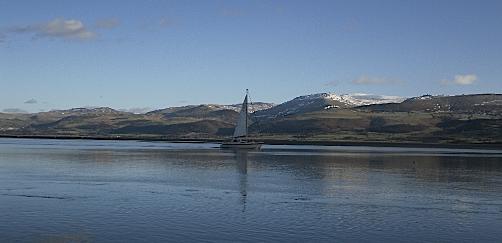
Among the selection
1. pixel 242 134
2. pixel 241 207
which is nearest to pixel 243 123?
pixel 242 134

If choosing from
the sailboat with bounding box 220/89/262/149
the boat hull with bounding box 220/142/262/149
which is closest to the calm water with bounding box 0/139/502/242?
the sailboat with bounding box 220/89/262/149

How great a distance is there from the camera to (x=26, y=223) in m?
24.6

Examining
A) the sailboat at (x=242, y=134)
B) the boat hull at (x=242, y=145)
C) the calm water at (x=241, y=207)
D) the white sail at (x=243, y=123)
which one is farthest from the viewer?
the boat hull at (x=242, y=145)

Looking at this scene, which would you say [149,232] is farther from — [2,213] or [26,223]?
[2,213]

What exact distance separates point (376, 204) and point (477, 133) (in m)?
159

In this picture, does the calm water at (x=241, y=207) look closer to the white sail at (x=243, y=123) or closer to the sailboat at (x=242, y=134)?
the white sail at (x=243, y=123)

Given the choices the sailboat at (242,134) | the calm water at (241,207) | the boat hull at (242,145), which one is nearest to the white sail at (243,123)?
the sailboat at (242,134)

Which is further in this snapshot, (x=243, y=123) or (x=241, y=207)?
(x=243, y=123)

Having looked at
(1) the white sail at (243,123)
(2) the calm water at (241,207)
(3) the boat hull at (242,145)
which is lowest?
(2) the calm water at (241,207)

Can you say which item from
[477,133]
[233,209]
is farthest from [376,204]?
[477,133]

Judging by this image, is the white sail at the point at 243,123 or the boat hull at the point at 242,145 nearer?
the white sail at the point at 243,123

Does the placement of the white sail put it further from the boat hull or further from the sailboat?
the boat hull

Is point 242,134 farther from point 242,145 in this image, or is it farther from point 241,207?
point 241,207

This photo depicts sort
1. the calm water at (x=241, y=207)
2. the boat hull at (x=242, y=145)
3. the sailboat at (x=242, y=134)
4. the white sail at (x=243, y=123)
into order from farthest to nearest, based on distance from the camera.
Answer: the boat hull at (x=242, y=145)
the sailboat at (x=242, y=134)
the white sail at (x=243, y=123)
the calm water at (x=241, y=207)
